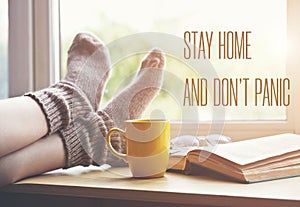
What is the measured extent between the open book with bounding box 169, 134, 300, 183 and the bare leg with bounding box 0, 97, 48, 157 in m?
0.28

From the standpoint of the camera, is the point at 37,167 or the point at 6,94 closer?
the point at 37,167

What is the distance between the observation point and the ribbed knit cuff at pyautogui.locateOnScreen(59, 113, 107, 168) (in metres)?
1.00

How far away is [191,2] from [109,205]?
666mm

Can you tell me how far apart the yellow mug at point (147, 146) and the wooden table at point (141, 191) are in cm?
2

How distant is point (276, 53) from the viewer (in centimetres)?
126

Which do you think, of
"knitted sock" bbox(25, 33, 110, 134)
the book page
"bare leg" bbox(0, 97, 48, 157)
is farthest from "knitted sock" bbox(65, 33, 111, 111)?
the book page

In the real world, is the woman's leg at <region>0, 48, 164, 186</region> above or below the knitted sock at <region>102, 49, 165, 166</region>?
below

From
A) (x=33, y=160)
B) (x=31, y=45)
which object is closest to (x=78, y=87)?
(x=33, y=160)

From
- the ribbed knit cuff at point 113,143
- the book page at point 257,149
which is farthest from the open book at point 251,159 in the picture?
the ribbed knit cuff at point 113,143

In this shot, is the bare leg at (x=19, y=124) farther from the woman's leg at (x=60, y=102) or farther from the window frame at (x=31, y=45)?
the window frame at (x=31, y=45)

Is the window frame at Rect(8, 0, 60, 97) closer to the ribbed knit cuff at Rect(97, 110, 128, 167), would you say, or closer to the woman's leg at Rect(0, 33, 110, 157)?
the woman's leg at Rect(0, 33, 110, 157)

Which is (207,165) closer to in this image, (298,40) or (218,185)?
(218,185)

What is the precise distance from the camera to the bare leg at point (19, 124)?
869 millimetres

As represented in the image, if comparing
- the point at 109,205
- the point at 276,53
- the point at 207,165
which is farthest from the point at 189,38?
the point at 109,205
